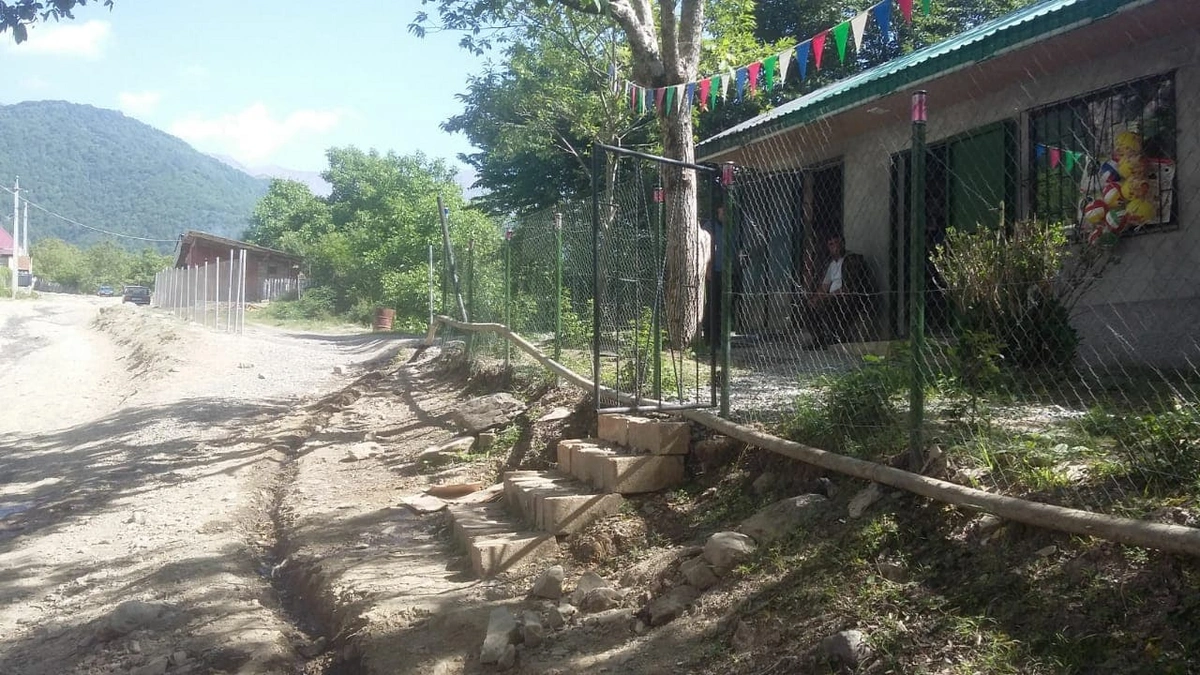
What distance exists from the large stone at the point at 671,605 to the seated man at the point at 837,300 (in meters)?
2.96

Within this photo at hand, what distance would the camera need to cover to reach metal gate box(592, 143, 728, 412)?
5.64 meters

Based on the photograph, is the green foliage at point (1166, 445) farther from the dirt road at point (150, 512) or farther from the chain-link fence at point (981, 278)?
the dirt road at point (150, 512)

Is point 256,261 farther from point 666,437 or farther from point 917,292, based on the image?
point 917,292

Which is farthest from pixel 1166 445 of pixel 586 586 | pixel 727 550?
pixel 586 586

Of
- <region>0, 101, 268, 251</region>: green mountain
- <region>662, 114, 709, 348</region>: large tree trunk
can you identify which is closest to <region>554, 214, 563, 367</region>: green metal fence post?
<region>662, 114, 709, 348</region>: large tree trunk

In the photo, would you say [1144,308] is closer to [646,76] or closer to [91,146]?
[646,76]

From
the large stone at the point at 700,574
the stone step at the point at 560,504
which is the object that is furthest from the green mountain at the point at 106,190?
the large stone at the point at 700,574

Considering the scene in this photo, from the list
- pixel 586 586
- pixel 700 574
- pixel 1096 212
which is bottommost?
pixel 586 586

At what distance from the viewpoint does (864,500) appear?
3877mm

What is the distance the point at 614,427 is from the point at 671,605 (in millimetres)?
2119

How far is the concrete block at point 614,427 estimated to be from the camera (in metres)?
5.73

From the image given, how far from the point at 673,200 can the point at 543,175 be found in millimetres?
14169

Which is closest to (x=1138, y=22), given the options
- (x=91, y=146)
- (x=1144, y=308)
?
(x=1144, y=308)

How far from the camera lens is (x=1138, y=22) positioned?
585cm
